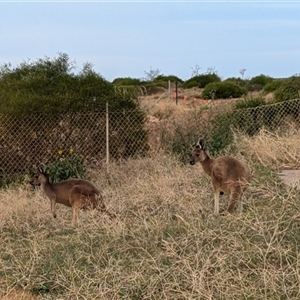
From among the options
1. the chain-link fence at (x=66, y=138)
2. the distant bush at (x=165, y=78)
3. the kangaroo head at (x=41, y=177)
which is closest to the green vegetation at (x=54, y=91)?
the chain-link fence at (x=66, y=138)

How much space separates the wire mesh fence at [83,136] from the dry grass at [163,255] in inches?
204

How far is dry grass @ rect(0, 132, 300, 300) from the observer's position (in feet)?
18.1

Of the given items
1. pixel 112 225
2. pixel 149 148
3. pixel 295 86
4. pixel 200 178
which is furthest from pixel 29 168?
pixel 295 86

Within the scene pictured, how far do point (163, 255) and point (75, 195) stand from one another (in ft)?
10.3

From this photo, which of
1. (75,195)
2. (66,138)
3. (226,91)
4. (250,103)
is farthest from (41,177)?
(226,91)

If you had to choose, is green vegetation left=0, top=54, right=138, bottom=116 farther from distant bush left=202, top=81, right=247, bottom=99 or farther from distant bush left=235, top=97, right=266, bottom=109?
distant bush left=202, top=81, right=247, bottom=99

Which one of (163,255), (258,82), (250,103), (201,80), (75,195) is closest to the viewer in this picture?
(163,255)

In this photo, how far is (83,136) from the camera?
1421 cm

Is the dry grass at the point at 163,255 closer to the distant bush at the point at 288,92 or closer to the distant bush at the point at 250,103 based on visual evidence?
the distant bush at the point at 250,103

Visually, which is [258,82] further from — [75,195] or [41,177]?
[75,195]

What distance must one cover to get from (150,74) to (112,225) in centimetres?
3728

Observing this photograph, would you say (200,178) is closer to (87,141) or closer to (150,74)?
(87,141)

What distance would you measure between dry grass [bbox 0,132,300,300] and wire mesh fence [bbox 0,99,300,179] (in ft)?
17.0

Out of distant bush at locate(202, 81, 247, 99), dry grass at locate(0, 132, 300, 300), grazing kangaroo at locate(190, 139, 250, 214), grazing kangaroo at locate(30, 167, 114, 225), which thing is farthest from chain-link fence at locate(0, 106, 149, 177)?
distant bush at locate(202, 81, 247, 99)
